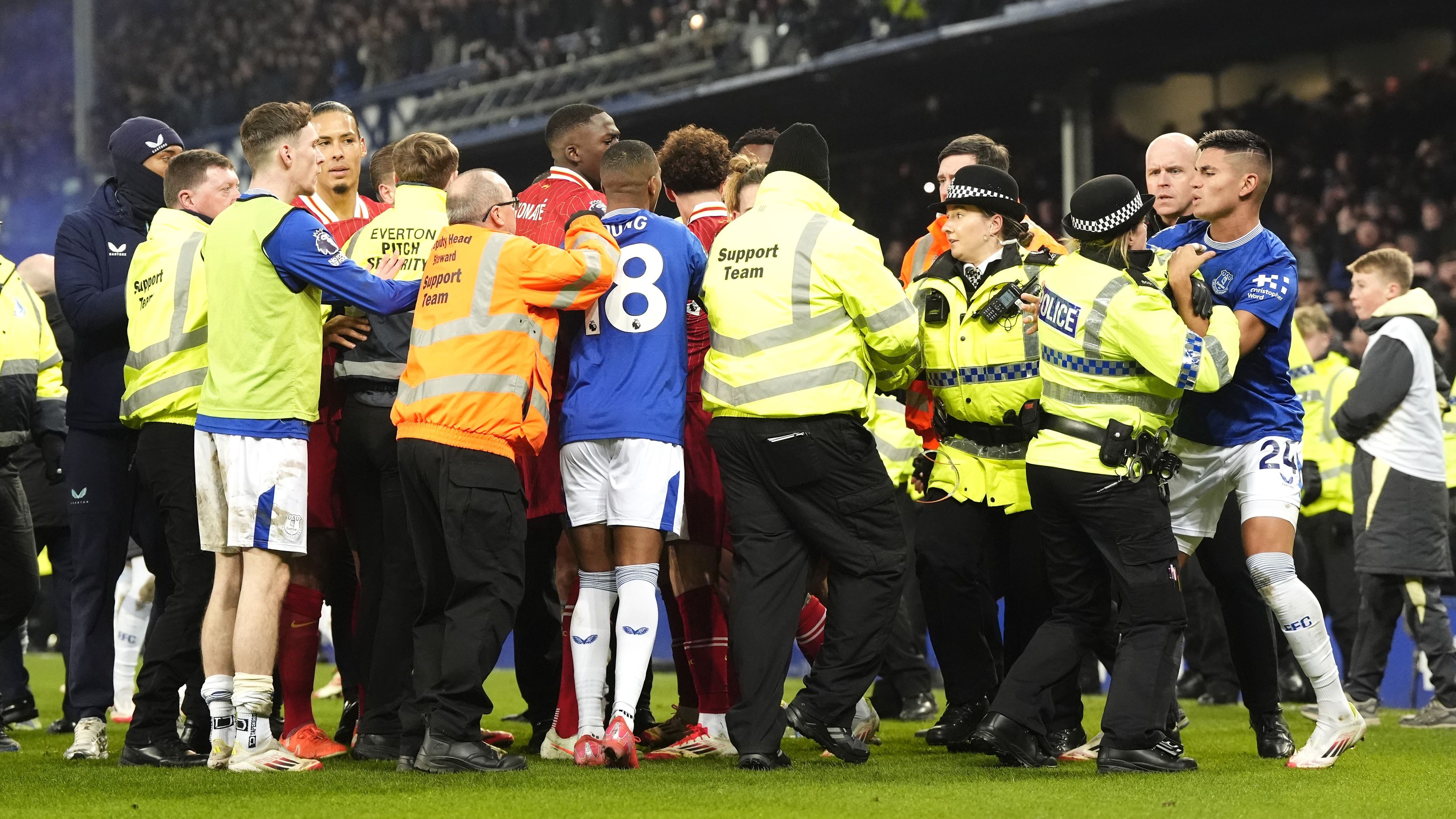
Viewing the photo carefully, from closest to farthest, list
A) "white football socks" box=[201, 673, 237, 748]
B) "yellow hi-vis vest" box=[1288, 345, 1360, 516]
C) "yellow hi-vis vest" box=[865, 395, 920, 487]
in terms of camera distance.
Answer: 1. "white football socks" box=[201, 673, 237, 748]
2. "yellow hi-vis vest" box=[865, 395, 920, 487]
3. "yellow hi-vis vest" box=[1288, 345, 1360, 516]

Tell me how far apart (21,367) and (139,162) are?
3.78ft

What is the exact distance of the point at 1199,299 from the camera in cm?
556

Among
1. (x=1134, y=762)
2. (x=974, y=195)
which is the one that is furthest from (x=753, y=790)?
(x=974, y=195)

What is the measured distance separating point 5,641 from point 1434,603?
7170 mm

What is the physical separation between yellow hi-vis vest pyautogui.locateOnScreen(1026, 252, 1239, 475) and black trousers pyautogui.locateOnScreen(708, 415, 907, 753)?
62cm

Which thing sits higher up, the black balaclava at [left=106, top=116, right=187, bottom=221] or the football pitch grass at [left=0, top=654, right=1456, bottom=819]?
the black balaclava at [left=106, top=116, right=187, bottom=221]

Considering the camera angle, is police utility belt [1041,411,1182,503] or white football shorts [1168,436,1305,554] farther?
white football shorts [1168,436,1305,554]

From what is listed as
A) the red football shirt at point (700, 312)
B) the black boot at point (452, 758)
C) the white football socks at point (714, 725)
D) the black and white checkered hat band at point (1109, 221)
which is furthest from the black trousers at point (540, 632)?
the black and white checkered hat band at point (1109, 221)

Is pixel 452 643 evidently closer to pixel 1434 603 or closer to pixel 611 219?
pixel 611 219

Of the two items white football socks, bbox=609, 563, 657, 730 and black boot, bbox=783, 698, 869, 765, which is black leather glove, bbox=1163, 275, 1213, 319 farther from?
white football socks, bbox=609, 563, 657, 730

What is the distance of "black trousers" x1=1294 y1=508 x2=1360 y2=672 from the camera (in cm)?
930

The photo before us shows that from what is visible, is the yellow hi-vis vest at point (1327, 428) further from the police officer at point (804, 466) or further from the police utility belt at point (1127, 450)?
the police officer at point (804, 466)

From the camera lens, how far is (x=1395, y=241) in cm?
1437

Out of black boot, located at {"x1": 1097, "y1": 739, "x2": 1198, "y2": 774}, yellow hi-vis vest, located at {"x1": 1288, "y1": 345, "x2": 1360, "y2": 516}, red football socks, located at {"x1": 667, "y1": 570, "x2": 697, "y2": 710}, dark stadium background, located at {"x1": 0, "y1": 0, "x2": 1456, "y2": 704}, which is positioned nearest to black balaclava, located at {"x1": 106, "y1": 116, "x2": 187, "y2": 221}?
red football socks, located at {"x1": 667, "y1": 570, "x2": 697, "y2": 710}
